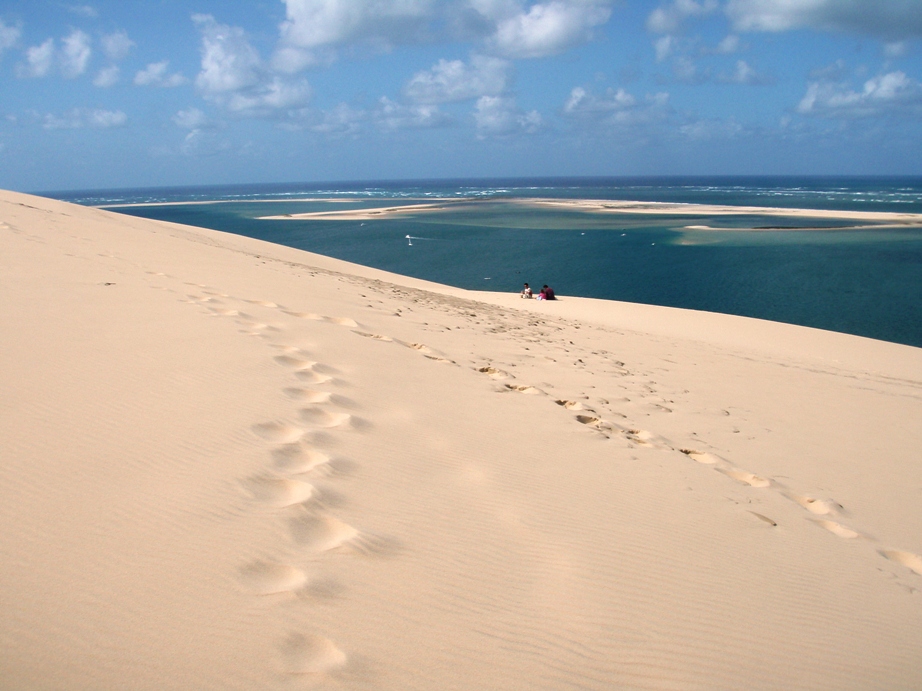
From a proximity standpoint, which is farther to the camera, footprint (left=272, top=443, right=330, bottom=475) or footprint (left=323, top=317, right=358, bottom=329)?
footprint (left=323, top=317, right=358, bottom=329)

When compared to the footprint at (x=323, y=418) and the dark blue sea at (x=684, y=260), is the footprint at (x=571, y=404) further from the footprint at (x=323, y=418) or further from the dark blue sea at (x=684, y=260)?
the dark blue sea at (x=684, y=260)

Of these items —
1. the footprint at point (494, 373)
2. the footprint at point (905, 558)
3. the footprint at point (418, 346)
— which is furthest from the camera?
the footprint at point (418, 346)

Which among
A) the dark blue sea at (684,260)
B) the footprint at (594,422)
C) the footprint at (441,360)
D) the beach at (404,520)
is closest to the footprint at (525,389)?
the beach at (404,520)

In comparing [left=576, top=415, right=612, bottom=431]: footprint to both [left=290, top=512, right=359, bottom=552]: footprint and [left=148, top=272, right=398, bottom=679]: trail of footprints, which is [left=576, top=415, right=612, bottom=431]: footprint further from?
[left=290, top=512, right=359, bottom=552]: footprint

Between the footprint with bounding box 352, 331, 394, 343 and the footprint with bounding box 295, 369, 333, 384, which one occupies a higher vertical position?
the footprint with bounding box 295, 369, 333, 384

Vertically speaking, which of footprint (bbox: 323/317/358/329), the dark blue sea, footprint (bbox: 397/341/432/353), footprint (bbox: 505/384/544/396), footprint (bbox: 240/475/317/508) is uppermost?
footprint (bbox: 240/475/317/508)

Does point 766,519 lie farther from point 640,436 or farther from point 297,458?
point 297,458

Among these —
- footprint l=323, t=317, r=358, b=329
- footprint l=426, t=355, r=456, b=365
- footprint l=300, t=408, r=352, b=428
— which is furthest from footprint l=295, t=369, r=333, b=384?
footprint l=323, t=317, r=358, b=329
